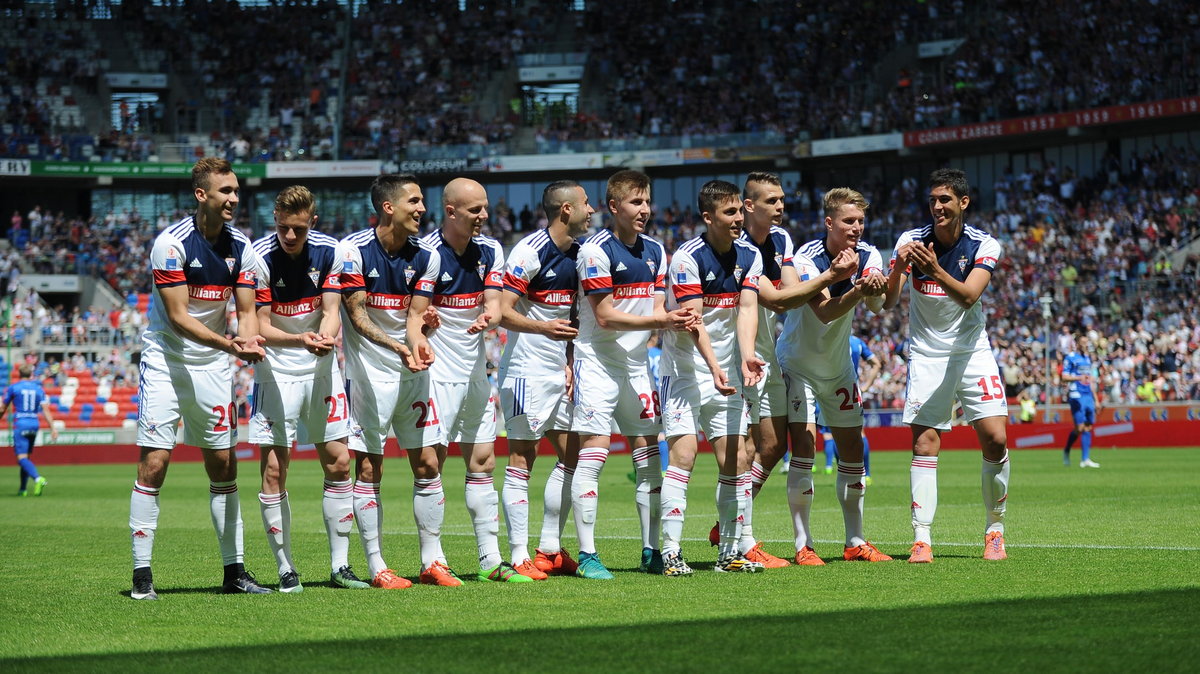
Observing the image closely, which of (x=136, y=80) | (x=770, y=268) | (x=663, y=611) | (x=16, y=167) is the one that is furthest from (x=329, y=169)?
(x=663, y=611)

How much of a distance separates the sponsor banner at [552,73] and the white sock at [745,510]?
5043cm

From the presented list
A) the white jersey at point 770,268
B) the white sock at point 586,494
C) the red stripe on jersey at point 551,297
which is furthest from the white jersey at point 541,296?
the white jersey at point 770,268

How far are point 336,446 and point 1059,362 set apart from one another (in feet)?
106

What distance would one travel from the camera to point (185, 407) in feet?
28.5

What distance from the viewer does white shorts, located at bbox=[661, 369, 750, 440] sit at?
9.50 m

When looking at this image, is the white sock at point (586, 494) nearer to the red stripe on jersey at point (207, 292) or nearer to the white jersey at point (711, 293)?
the white jersey at point (711, 293)

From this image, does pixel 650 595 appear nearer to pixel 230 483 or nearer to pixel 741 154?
pixel 230 483

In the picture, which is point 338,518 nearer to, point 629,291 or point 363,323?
point 363,323

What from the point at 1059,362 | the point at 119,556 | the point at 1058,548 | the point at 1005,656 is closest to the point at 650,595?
the point at 1005,656

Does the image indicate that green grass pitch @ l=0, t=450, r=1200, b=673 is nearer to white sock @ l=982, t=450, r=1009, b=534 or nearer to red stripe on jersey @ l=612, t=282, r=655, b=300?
white sock @ l=982, t=450, r=1009, b=534

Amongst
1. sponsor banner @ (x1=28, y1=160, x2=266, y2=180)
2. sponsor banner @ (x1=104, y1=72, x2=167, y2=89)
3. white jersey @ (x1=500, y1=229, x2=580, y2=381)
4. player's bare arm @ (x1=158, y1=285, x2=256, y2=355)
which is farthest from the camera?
sponsor banner @ (x1=104, y1=72, x2=167, y2=89)

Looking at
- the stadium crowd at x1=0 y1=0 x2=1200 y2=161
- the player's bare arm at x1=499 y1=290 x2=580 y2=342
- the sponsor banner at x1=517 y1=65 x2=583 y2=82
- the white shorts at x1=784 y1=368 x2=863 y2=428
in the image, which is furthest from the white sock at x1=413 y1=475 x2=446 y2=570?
the sponsor banner at x1=517 y1=65 x2=583 y2=82

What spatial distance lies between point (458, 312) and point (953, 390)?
3.82 metres

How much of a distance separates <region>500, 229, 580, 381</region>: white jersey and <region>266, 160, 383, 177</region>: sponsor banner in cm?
4741
